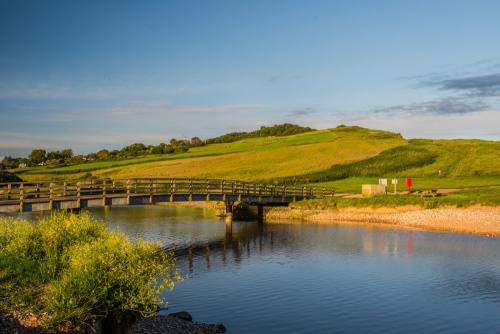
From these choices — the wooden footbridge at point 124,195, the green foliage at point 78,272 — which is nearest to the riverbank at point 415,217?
the wooden footbridge at point 124,195

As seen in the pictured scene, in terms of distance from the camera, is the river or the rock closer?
the rock

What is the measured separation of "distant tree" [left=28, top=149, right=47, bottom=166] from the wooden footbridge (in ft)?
308

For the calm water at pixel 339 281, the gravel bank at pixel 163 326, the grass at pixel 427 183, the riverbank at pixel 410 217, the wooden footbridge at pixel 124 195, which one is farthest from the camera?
the grass at pixel 427 183

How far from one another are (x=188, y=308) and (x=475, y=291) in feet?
45.4

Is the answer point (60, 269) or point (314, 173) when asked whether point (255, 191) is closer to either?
point (314, 173)

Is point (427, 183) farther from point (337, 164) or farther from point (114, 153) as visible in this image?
point (114, 153)

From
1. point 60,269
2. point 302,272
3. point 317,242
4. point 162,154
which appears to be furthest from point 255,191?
point 162,154

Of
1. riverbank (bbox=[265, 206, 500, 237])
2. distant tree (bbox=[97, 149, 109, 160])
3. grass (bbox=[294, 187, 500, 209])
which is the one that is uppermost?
distant tree (bbox=[97, 149, 109, 160])

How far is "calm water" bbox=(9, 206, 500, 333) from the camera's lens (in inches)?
835

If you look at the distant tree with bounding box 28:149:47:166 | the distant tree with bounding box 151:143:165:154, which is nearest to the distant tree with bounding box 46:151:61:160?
the distant tree with bounding box 28:149:47:166

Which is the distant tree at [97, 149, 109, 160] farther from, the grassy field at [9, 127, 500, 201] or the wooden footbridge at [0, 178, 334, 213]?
the wooden footbridge at [0, 178, 334, 213]

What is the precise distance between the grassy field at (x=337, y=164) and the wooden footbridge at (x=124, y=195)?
14680mm

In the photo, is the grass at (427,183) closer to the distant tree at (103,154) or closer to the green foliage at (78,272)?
the green foliage at (78,272)

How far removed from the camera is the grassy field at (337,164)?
84438mm
